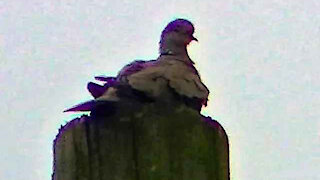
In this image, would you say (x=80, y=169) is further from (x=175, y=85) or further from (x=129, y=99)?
(x=175, y=85)

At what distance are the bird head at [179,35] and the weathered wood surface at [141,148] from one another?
1.73 metres

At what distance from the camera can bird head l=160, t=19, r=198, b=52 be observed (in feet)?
10.5

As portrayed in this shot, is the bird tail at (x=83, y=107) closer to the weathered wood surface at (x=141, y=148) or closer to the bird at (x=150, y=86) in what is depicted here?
the bird at (x=150, y=86)

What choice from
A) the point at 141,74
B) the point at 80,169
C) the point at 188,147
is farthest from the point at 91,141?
the point at 141,74

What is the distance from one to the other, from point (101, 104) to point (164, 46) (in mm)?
1791

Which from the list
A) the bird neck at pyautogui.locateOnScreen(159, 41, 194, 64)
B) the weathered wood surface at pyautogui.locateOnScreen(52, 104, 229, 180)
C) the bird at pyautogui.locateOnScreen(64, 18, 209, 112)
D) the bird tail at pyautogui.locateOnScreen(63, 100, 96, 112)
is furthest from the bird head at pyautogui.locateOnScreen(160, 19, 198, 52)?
the weathered wood surface at pyautogui.locateOnScreen(52, 104, 229, 180)

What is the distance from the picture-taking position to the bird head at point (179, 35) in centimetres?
319

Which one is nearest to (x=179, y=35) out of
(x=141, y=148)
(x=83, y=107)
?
(x=83, y=107)

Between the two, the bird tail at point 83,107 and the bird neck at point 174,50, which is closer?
the bird tail at point 83,107

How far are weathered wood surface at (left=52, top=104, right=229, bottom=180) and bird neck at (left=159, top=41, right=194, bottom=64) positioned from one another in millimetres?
1543

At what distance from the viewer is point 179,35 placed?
3.28 m

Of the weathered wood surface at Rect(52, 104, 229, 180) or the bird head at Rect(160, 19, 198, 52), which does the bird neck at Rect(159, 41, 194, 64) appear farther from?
the weathered wood surface at Rect(52, 104, 229, 180)

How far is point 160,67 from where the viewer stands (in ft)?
6.64

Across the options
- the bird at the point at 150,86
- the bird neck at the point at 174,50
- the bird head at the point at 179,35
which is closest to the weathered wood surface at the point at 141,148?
the bird at the point at 150,86
